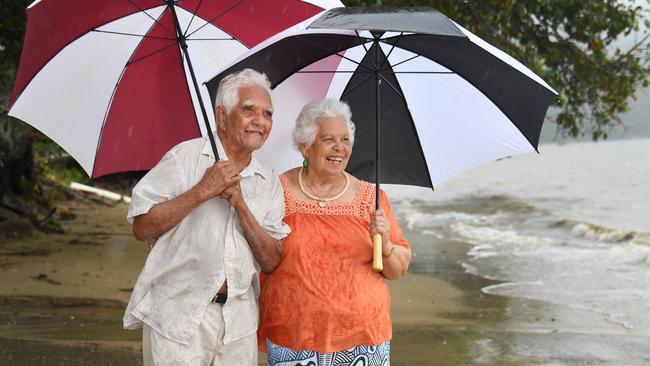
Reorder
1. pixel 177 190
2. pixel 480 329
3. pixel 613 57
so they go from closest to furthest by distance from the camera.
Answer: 1. pixel 177 190
2. pixel 480 329
3. pixel 613 57

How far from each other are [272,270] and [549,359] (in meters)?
4.68

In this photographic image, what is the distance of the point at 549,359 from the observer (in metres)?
7.37

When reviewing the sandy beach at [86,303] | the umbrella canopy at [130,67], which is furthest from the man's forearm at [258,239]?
the sandy beach at [86,303]

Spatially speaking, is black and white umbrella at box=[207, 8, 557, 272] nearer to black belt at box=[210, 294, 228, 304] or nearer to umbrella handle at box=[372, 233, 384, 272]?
umbrella handle at box=[372, 233, 384, 272]

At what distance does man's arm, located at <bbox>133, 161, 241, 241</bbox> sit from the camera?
3.09 meters

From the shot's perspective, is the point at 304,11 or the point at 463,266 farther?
the point at 463,266

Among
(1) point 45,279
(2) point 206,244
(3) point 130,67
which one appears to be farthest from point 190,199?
(1) point 45,279

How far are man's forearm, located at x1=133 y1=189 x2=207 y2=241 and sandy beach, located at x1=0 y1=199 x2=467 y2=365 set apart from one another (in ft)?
10.8

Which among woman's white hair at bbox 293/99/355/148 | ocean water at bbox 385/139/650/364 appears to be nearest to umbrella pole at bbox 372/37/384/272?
woman's white hair at bbox 293/99/355/148

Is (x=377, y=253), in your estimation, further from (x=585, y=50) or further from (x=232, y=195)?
(x=585, y=50)

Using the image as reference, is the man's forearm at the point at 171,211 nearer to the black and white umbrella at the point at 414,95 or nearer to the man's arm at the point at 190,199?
the man's arm at the point at 190,199

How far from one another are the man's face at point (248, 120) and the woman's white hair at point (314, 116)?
201 millimetres

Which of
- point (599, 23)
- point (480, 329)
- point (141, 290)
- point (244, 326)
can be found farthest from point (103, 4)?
point (599, 23)

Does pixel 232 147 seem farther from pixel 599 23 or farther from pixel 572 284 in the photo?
pixel 572 284
